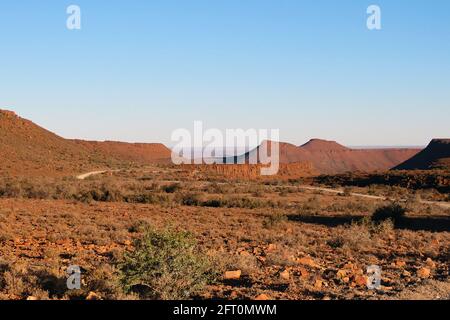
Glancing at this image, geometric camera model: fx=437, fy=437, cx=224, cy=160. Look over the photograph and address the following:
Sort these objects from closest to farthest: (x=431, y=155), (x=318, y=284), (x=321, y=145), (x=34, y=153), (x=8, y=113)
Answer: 1. (x=318, y=284)
2. (x=34, y=153)
3. (x=431, y=155)
4. (x=8, y=113)
5. (x=321, y=145)

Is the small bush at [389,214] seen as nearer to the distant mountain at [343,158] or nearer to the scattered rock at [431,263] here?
the scattered rock at [431,263]

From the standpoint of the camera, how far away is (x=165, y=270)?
7.14 meters

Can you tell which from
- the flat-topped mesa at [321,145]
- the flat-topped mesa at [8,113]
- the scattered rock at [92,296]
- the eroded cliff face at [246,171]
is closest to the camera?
the scattered rock at [92,296]

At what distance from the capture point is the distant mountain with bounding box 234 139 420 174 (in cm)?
10156

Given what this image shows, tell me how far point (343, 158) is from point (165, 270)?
10319 centimetres

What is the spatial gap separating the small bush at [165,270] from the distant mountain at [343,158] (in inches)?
3589

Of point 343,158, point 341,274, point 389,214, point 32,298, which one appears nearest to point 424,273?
point 341,274

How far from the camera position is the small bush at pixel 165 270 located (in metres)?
7.07

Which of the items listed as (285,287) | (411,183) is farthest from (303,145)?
(285,287)

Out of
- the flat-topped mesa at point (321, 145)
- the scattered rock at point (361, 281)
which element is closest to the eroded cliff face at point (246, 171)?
the scattered rock at point (361, 281)

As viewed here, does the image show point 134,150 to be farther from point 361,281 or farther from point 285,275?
point 361,281

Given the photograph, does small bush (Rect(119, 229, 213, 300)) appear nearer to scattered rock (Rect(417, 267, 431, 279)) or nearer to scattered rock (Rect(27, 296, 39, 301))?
scattered rock (Rect(27, 296, 39, 301))
